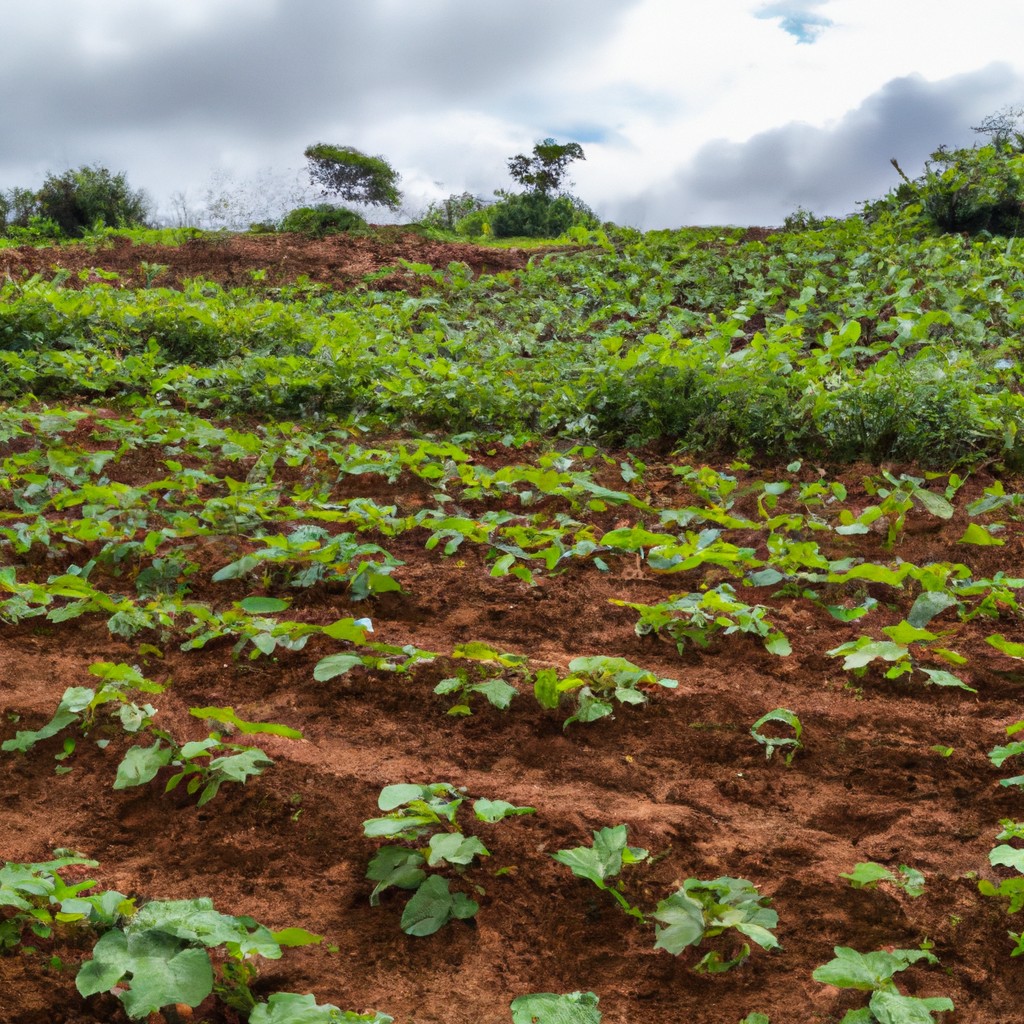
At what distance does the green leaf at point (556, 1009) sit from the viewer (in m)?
1.29

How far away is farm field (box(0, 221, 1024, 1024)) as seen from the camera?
1507 millimetres

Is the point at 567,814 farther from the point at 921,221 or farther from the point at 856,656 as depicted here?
the point at 921,221

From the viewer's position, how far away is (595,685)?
7.72ft

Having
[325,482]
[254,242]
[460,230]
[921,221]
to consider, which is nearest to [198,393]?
[325,482]

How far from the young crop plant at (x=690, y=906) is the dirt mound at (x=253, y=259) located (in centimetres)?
873

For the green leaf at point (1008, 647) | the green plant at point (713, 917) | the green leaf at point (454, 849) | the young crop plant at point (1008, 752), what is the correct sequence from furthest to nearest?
1. the green leaf at point (1008, 647)
2. the young crop plant at point (1008, 752)
3. the green leaf at point (454, 849)
4. the green plant at point (713, 917)

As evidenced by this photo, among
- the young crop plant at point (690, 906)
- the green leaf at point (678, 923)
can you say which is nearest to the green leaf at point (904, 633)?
the young crop plant at point (690, 906)

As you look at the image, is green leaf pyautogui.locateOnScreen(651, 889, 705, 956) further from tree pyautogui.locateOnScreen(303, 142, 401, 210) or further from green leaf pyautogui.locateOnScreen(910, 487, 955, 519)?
tree pyautogui.locateOnScreen(303, 142, 401, 210)

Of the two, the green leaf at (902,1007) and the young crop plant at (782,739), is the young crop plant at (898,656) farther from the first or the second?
the green leaf at (902,1007)

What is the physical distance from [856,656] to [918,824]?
0.59 m

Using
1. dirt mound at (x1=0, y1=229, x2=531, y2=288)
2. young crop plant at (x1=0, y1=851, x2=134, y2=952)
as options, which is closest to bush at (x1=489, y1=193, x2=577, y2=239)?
dirt mound at (x1=0, y1=229, x2=531, y2=288)

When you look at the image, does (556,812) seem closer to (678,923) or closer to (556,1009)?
(678,923)

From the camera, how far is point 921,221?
10.1m

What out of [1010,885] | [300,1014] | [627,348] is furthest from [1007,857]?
[627,348]
